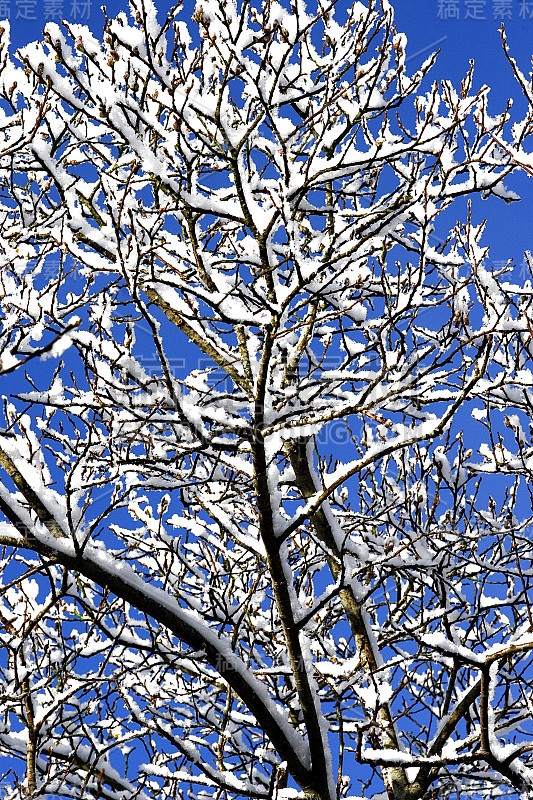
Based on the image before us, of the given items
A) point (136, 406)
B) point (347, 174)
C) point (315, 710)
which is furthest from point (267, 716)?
point (347, 174)

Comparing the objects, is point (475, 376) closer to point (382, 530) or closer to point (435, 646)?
point (435, 646)

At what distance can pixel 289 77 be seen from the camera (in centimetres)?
299

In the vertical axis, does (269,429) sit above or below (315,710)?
above

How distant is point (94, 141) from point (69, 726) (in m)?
3.82

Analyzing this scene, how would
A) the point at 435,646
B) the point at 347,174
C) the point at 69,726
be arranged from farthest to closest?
1. the point at 69,726
2. the point at 347,174
3. the point at 435,646

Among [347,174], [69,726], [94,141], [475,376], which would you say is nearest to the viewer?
[475,376]

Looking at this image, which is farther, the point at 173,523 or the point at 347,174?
the point at 173,523

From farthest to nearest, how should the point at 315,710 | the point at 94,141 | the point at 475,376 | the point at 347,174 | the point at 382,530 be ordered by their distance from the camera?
the point at 382,530, the point at 94,141, the point at 315,710, the point at 347,174, the point at 475,376

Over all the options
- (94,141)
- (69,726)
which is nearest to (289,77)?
(94,141)

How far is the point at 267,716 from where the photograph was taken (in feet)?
9.98

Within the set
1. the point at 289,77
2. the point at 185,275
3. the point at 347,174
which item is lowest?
the point at 185,275

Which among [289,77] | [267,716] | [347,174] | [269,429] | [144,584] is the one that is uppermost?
[289,77]

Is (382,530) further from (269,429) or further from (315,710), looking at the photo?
(269,429)

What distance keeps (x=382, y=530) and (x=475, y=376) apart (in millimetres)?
3201
